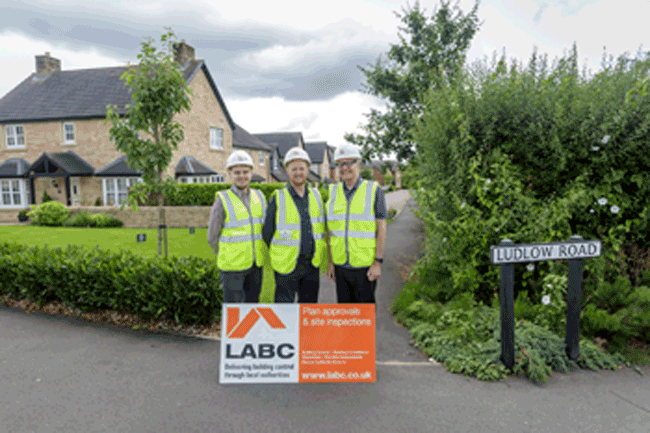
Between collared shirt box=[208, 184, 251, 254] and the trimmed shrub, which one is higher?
collared shirt box=[208, 184, 251, 254]

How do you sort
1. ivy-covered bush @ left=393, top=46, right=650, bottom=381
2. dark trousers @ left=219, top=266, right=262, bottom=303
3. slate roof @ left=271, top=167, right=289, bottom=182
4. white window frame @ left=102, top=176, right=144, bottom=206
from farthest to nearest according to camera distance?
slate roof @ left=271, top=167, right=289, bottom=182, white window frame @ left=102, top=176, right=144, bottom=206, ivy-covered bush @ left=393, top=46, right=650, bottom=381, dark trousers @ left=219, top=266, right=262, bottom=303

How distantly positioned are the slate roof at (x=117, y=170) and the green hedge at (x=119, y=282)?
50.9ft

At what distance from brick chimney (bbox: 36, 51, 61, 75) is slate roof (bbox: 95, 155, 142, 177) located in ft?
34.0

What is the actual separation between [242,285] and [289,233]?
86cm

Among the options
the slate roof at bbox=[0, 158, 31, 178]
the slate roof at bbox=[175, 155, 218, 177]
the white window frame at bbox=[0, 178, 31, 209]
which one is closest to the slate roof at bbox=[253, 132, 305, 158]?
the slate roof at bbox=[175, 155, 218, 177]

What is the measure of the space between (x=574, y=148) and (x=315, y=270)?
12.3ft

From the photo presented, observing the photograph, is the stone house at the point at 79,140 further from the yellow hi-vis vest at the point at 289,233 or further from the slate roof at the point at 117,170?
the yellow hi-vis vest at the point at 289,233

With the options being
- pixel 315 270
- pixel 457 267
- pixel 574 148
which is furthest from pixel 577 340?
pixel 315 270

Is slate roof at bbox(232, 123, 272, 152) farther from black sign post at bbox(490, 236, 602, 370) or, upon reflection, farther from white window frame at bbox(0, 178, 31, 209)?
black sign post at bbox(490, 236, 602, 370)

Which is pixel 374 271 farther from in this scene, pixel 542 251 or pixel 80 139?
pixel 80 139

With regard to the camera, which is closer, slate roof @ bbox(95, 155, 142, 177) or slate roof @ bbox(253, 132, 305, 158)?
slate roof @ bbox(95, 155, 142, 177)

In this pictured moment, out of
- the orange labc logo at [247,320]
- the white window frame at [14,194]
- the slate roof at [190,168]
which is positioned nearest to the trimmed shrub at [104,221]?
the slate roof at [190,168]

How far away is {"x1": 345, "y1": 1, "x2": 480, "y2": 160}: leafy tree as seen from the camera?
1160cm

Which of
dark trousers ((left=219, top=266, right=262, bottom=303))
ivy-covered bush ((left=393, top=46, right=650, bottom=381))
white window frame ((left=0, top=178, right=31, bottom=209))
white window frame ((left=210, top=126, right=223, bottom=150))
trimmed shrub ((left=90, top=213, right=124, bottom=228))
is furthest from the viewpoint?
white window frame ((left=210, top=126, right=223, bottom=150))
